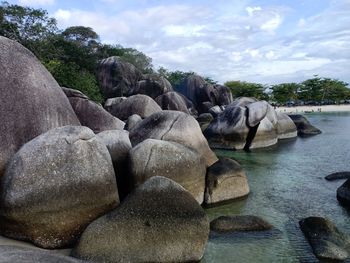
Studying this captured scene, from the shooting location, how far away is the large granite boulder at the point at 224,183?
987 cm

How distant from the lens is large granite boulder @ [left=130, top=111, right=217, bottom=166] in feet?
36.1

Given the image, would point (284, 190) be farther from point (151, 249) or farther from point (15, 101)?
point (15, 101)

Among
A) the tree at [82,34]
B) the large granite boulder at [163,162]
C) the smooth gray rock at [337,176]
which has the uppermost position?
the tree at [82,34]

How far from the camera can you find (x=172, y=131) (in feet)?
36.0

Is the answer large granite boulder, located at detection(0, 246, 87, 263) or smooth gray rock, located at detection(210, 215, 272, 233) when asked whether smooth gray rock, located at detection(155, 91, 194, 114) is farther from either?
large granite boulder, located at detection(0, 246, 87, 263)

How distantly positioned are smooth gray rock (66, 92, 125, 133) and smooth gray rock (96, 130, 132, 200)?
4.40m

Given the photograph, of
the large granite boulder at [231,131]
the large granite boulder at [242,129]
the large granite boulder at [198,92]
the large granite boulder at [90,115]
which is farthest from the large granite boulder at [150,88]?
the large granite boulder at [90,115]

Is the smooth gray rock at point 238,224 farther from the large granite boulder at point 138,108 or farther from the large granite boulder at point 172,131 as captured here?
the large granite boulder at point 138,108

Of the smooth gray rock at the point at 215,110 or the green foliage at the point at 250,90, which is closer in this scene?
the smooth gray rock at the point at 215,110

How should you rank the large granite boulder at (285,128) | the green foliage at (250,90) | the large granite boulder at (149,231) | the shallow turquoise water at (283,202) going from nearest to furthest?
the large granite boulder at (149,231)
the shallow turquoise water at (283,202)
the large granite boulder at (285,128)
the green foliage at (250,90)

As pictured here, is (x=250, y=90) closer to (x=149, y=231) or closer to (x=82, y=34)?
(x=82, y=34)

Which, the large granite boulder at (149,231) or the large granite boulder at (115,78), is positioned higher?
the large granite boulder at (115,78)

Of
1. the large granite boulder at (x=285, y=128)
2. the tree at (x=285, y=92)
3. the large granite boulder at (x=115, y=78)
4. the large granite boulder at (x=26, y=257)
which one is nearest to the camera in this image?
the large granite boulder at (x=26, y=257)

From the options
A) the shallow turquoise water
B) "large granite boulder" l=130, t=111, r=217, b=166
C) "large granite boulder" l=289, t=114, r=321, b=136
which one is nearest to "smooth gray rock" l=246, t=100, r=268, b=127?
the shallow turquoise water
